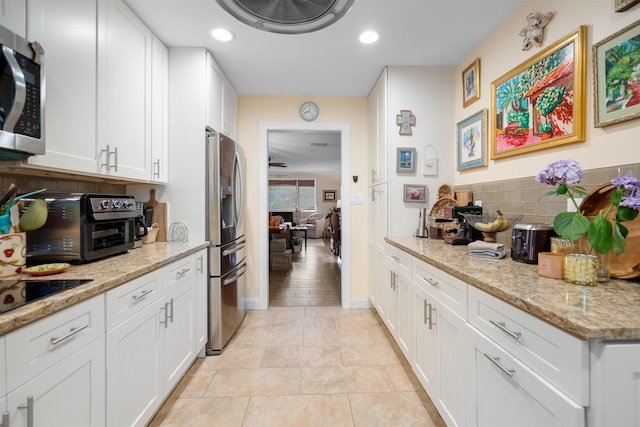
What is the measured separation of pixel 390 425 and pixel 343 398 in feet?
1.03

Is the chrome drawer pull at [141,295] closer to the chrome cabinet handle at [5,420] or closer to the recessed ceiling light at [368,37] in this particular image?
the chrome cabinet handle at [5,420]

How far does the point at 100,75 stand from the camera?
1.54 metres

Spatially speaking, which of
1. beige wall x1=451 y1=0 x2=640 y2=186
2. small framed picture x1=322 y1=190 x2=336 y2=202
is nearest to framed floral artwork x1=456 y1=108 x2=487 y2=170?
beige wall x1=451 y1=0 x2=640 y2=186

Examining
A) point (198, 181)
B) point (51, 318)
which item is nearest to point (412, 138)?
point (198, 181)

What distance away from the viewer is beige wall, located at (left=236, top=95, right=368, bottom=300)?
3146 mm

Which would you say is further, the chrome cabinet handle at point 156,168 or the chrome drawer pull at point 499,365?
the chrome cabinet handle at point 156,168

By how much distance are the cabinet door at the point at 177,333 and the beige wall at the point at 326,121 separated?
124cm

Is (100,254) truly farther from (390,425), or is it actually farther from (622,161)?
(622,161)

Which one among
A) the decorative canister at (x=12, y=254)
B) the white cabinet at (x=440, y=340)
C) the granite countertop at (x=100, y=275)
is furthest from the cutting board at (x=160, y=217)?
the white cabinet at (x=440, y=340)

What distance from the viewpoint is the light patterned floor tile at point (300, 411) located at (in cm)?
153

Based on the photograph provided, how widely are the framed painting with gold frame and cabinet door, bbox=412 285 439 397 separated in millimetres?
1106

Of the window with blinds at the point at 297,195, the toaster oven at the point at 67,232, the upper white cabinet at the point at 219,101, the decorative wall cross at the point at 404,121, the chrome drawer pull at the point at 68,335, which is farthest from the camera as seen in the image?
the window with blinds at the point at 297,195

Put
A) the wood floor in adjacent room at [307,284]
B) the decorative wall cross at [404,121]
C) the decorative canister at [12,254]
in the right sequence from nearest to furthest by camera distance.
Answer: the decorative canister at [12,254], the decorative wall cross at [404,121], the wood floor in adjacent room at [307,284]

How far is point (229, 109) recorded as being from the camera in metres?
2.83
